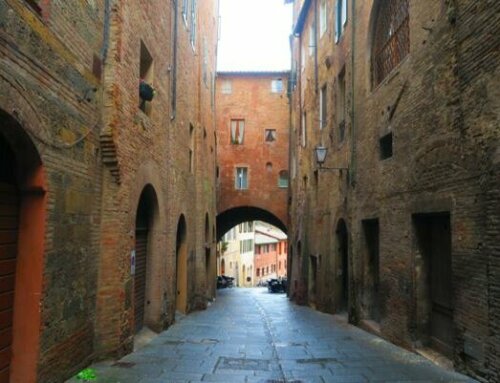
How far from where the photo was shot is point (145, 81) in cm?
1012

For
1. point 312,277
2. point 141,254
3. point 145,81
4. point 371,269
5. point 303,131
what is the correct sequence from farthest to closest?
1. point 303,131
2. point 312,277
3. point 371,269
4. point 141,254
5. point 145,81

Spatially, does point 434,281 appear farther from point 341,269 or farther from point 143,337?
point 341,269

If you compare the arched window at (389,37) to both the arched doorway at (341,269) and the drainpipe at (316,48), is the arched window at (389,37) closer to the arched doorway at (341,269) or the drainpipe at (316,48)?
the arched doorway at (341,269)

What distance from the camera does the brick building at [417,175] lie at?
21.0ft

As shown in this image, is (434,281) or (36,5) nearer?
(36,5)

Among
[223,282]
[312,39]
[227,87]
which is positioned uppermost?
[227,87]

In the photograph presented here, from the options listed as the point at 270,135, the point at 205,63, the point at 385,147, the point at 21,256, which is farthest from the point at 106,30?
the point at 270,135

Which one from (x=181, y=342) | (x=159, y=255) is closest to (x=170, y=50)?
(x=159, y=255)

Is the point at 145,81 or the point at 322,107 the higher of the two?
the point at 322,107

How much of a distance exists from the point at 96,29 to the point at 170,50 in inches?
194

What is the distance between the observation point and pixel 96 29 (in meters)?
7.08

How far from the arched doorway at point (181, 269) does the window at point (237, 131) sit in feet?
51.2

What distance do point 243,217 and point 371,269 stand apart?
73.8 ft

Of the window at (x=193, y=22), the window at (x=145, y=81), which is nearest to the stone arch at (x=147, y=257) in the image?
the window at (x=145, y=81)
